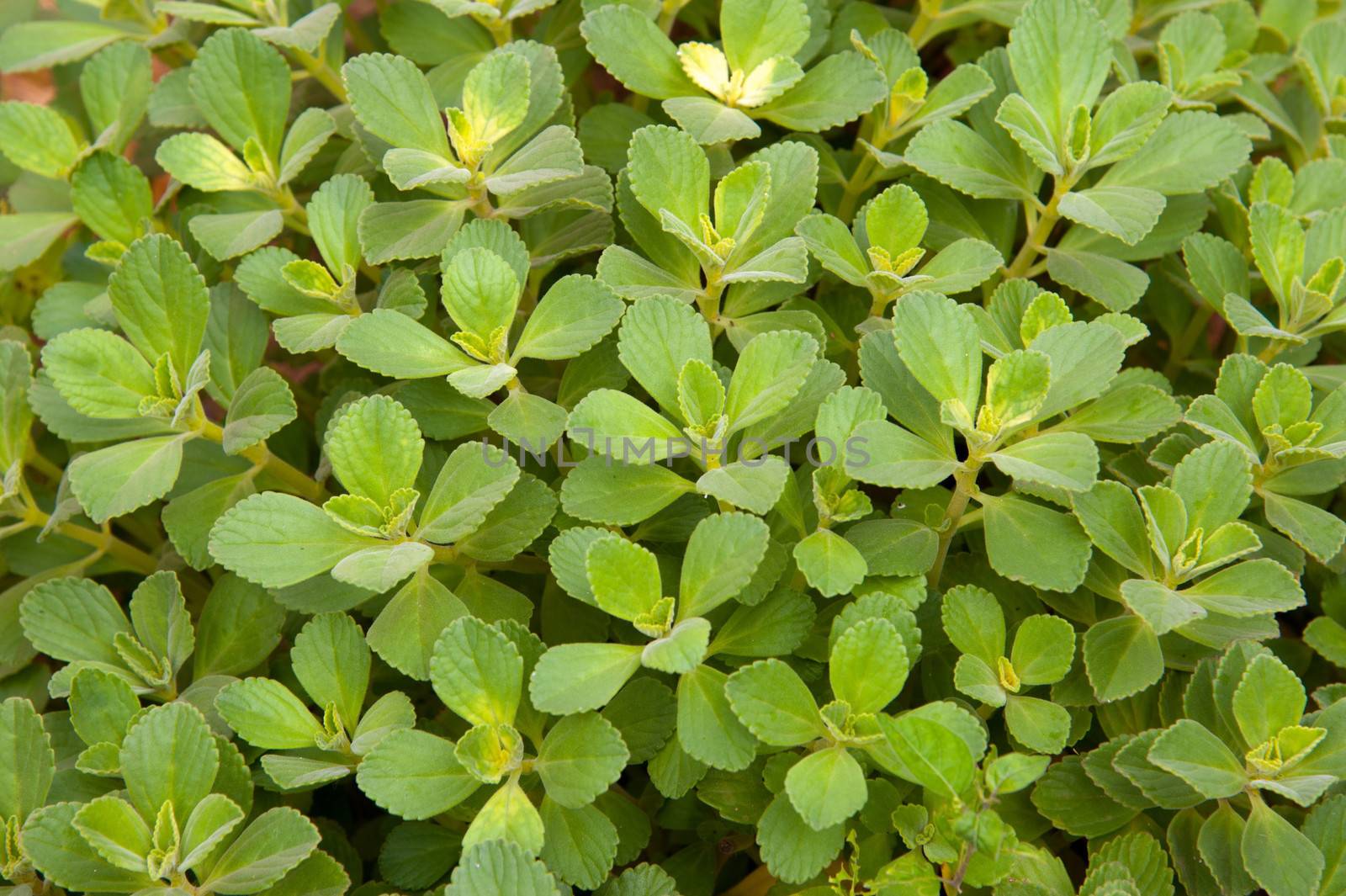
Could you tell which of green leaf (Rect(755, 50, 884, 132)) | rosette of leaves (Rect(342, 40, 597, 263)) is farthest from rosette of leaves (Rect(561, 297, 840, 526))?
green leaf (Rect(755, 50, 884, 132))

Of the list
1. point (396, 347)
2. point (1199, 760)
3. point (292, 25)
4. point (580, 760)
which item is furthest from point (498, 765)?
point (292, 25)

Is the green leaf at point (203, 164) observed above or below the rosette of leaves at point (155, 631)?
above

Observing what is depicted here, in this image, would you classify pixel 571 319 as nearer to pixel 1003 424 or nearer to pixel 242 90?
pixel 1003 424

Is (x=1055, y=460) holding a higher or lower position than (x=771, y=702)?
higher

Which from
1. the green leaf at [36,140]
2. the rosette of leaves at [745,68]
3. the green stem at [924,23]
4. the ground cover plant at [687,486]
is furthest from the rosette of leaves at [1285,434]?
the green leaf at [36,140]

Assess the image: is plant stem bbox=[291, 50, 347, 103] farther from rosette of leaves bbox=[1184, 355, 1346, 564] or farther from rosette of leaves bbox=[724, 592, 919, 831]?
rosette of leaves bbox=[1184, 355, 1346, 564]

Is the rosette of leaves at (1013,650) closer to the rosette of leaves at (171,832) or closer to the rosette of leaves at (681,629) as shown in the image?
the rosette of leaves at (681,629)
